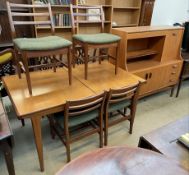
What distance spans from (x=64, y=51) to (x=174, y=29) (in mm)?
1713

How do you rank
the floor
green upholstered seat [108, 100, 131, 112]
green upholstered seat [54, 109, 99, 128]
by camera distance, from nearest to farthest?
green upholstered seat [54, 109, 99, 128] < the floor < green upholstered seat [108, 100, 131, 112]

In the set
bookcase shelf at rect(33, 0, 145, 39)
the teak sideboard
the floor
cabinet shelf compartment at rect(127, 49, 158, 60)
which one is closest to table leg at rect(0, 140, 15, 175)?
the floor

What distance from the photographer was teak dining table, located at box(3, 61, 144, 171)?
1397 mm

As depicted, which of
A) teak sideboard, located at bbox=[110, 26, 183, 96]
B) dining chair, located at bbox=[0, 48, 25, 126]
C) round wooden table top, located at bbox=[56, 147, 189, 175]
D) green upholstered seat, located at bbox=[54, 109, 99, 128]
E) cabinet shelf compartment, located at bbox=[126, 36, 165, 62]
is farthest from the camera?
cabinet shelf compartment, located at bbox=[126, 36, 165, 62]

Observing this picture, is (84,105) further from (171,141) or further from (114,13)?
(114,13)

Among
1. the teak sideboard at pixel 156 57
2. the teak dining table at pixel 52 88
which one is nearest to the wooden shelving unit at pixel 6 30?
the teak dining table at pixel 52 88

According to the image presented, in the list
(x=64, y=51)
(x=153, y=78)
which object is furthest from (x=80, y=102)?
(x=153, y=78)

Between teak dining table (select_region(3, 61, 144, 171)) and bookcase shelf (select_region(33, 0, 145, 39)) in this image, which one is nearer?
teak dining table (select_region(3, 61, 144, 171))

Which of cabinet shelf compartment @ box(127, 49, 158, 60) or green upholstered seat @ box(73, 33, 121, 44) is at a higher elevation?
green upholstered seat @ box(73, 33, 121, 44)

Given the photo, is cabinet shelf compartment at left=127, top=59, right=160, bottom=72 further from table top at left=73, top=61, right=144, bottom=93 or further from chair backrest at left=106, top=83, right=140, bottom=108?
chair backrest at left=106, top=83, right=140, bottom=108

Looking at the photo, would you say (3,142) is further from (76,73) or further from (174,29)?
(174,29)

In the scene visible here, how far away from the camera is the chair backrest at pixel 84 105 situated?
4.55 feet

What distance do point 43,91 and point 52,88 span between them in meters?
0.09

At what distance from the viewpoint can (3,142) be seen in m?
1.19
